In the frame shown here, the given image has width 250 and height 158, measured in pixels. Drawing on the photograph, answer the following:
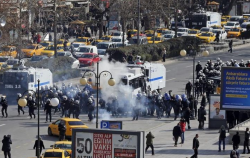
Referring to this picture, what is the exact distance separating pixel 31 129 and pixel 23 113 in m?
4.06

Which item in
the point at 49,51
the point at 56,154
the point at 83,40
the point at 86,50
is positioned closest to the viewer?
the point at 56,154

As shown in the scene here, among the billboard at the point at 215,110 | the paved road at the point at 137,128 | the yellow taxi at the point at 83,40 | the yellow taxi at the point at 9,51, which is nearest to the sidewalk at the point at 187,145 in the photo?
the paved road at the point at 137,128

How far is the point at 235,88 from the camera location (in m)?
37.9

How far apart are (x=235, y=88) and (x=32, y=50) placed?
109ft

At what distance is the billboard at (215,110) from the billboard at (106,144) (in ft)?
53.9

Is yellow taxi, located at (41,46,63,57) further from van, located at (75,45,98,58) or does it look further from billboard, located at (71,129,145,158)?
billboard, located at (71,129,145,158)

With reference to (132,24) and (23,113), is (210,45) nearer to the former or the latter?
(132,24)

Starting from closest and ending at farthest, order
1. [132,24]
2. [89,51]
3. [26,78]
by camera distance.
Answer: [26,78], [89,51], [132,24]

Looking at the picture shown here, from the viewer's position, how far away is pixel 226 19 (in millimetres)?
94750

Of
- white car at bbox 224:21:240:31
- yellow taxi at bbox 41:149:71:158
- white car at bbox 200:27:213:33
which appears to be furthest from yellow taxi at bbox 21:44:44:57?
yellow taxi at bbox 41:149:71:158

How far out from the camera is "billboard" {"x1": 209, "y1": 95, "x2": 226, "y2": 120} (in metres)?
42.2

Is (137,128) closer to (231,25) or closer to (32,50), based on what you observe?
(32,50)

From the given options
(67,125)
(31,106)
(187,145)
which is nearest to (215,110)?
(187,145)

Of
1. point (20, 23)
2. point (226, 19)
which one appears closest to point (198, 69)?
point (20, 23)
